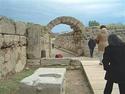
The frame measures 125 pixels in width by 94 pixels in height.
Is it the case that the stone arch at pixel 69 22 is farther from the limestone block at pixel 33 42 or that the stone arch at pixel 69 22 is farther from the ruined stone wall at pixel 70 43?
the limestone block at pixel 33 42

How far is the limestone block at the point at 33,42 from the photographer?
16859mm

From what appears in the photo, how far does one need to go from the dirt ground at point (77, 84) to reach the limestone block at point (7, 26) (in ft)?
8.45

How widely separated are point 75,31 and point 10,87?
2337 cm

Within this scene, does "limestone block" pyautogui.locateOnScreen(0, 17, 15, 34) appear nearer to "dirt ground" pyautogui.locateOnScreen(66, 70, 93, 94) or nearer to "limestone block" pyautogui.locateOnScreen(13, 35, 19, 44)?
"limestone block" pyautogui.locateOnScreen(13, 35, 19, 44)

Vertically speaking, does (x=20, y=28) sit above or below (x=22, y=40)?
above

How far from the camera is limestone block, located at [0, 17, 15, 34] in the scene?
11.9 metres

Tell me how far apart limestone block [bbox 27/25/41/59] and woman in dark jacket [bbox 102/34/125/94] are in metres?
9.20

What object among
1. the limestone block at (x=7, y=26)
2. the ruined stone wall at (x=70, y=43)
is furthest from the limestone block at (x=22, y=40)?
the ruined stone wall at (x=70, y=43)

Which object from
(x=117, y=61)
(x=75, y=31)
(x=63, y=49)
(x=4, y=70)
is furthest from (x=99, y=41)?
(x=63, y=49)

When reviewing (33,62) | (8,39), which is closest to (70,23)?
(33,62)

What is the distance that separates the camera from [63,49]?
1660 inches

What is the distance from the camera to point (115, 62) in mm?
7797

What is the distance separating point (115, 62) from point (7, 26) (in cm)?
566

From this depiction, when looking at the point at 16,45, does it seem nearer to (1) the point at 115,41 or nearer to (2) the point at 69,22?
(1) the point at 115,41
